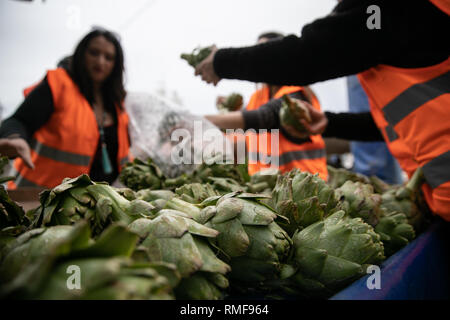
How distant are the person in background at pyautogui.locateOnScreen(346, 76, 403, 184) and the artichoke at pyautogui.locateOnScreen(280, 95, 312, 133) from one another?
2.01 metres

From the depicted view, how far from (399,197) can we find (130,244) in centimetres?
117

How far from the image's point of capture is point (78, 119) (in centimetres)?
189

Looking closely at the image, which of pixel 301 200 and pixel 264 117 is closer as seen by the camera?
pixel 301 200

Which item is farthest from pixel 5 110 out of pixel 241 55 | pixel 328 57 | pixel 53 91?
pixel 328 57

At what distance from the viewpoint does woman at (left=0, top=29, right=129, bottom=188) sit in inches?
70.1

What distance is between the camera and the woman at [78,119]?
1781 millimetres

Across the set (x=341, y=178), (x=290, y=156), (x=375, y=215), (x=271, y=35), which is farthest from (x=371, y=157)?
(x=375, y=215)

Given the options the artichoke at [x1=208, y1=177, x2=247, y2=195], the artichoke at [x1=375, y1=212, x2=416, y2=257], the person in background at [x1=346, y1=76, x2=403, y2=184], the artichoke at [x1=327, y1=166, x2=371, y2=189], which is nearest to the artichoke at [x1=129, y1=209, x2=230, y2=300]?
the artichoke at [x1=208, y1=177, x2=247, y2=195]

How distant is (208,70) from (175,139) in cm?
35

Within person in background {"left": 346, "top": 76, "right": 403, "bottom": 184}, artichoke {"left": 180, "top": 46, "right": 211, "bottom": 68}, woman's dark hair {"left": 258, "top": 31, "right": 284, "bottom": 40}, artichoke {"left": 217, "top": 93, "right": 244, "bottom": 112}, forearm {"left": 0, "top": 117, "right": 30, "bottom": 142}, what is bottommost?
person in background {"left": 346, "top": 76, "right": 403, "bottom": 184}

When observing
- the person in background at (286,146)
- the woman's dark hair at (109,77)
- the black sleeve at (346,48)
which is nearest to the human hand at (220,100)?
the person in background at (286,146)

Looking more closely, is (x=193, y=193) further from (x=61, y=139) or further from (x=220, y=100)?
(x=220, y=100)

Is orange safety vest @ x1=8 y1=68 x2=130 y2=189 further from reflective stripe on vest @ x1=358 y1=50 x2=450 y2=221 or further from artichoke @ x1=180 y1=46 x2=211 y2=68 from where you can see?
reflective stripe on vest @ x1=358 y1=50 x2=450 y2=221

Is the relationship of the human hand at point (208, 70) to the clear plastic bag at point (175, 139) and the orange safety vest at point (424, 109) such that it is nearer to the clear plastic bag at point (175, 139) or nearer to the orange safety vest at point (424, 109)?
the clear plastic bag at point (175, 139)
